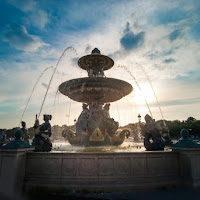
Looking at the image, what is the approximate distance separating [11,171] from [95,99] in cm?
996

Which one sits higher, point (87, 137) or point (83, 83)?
point (83, 83)

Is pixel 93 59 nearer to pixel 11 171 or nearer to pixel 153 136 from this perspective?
pixel 153 136

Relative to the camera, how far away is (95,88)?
1251cm

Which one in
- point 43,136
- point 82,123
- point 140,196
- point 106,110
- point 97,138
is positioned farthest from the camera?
point 106,110

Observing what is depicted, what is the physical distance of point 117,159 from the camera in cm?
523

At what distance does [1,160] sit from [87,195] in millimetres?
3018

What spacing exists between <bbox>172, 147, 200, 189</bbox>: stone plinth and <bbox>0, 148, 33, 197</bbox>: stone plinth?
5.46 m

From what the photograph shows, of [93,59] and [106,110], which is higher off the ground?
[93,59]

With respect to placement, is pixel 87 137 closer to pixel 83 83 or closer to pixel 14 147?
pixel 83 83

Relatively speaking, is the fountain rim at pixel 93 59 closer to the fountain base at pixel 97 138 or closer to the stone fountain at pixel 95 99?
the stone fountain at pixel 95 99

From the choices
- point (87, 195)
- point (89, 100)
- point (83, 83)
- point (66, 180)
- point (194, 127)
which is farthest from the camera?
point (194, 127)

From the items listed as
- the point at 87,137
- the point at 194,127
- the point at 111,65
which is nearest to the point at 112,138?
the point at 87,137

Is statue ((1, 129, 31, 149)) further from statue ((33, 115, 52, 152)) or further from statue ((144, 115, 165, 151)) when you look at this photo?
statue ((144, 115, 165, 151))

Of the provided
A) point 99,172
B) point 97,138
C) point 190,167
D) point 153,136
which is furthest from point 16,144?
point 97,138
